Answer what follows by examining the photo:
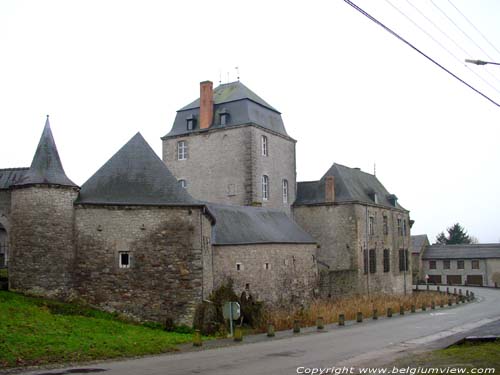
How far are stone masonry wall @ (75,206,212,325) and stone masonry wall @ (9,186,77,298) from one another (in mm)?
600

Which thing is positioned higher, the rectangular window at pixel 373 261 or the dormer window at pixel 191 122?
the dormer window at pixel 191 122

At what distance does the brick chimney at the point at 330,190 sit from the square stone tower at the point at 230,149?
2.48 m

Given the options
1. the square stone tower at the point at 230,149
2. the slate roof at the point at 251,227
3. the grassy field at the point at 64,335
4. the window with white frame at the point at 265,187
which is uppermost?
the square stone tower at the point at 230,149

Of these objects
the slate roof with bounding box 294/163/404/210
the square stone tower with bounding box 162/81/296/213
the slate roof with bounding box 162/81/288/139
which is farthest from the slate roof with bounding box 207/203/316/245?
the slate roof with bounding box 162/81/288/139

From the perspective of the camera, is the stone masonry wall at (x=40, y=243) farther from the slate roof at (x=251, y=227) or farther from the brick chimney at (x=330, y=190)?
the brick chimney at (x=330, y=190)

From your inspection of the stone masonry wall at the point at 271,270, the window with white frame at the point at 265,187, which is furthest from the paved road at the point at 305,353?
the window with white frame at the point at 265,187

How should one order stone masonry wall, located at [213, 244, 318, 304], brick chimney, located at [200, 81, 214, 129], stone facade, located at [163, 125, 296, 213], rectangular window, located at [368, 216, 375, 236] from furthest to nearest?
rectangular window, located at [368, 216, 375, 236] → brick chimney, located at [200, 81, 214, 129] → stone facade, located at [163, 125, 296, 213] → stone masonry wall, located at [213, 244, 318, 304]

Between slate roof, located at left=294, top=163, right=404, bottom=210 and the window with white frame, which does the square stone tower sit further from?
slate roof, located at left=294, top=163, right=404, bottom=210

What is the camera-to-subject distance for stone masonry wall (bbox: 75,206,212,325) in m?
21.2

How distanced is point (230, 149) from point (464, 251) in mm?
40314

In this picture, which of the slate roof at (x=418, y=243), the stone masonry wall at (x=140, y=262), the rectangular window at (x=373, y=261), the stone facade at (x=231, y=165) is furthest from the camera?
the slate roof at (x=418, y=243)

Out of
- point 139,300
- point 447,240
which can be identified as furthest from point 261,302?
point 447,240

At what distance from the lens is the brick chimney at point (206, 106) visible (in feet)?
121

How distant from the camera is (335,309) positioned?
29016mm
